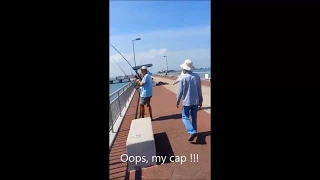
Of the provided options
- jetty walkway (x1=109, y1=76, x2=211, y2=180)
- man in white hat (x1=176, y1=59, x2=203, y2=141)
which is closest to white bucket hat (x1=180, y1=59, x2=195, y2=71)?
man in white hat (x1=176, y1=59, x2=203, y2=141)

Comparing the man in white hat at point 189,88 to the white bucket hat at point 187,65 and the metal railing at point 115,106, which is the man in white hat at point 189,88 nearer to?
the white bucket hat at point 187,65

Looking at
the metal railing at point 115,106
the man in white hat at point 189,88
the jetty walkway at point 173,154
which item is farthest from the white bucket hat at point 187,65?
the metal railing at point 115,106

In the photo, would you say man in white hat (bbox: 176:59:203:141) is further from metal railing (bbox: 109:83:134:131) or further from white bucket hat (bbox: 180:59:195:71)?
metal railing (bbox: 109:83:134:131)

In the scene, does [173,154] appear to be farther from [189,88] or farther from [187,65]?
[187,65]

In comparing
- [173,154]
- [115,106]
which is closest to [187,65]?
[173,154]

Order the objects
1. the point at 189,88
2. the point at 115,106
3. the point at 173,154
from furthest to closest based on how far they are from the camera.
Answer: the point at 115,106
the point at 189,88
the point at 173,154
